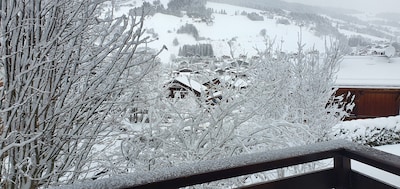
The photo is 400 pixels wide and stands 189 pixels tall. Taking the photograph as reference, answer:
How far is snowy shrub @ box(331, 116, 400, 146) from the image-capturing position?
27.2 ft

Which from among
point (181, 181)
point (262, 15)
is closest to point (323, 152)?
point (181, 181)

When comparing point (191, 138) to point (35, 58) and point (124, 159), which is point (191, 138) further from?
point (35, 58)

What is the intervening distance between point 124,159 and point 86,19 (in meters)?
1.75

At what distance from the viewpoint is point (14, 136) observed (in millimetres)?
2340

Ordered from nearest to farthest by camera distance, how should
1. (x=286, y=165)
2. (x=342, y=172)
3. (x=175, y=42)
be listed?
(x=286, y=165) → (x=342, y=172) → (x=175, y=42)

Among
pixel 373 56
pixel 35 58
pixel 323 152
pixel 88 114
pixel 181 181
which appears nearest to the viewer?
pixel 181 181

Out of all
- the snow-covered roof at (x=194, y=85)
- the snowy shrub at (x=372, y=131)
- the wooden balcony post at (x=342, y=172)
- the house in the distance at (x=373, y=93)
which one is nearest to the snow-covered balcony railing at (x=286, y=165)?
the wooden balcony post at (x=342, y=172)

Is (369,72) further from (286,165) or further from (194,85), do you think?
(286,165)

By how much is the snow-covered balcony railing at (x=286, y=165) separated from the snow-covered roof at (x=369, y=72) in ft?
41.9

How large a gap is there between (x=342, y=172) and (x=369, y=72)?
52.3 feet

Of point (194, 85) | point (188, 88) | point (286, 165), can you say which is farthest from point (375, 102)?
point (286, 165)

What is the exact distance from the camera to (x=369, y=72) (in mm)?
15656

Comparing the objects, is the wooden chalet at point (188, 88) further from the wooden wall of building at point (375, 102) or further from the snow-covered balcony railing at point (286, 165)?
the wooden wall of building at point (375, 102)

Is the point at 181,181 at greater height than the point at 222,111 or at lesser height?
greater
